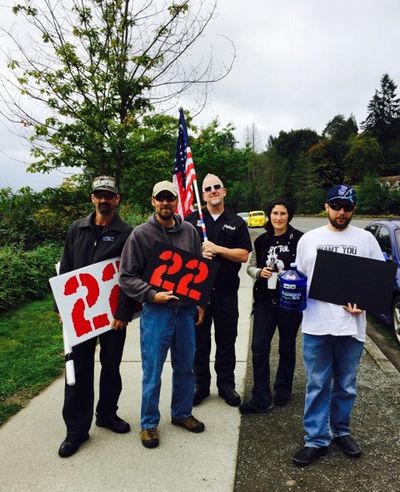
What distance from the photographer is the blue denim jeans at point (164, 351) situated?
3.17m

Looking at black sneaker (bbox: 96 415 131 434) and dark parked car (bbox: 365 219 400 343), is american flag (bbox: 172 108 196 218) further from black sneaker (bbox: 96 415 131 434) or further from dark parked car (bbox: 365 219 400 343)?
dark parked car (bbox: 365 219 400 343)

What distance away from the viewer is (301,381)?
14.2 ft

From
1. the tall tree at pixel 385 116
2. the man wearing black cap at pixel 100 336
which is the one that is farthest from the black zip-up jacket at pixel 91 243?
the tall tree at pixel 385 116

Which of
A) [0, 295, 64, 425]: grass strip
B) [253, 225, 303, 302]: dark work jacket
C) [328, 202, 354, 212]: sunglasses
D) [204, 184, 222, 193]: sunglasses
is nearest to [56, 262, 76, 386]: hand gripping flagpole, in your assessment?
[0, 295, 64, 425]: grass strip

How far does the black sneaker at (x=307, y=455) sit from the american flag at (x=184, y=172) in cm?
262

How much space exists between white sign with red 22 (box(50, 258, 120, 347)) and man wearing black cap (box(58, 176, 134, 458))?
9 cm

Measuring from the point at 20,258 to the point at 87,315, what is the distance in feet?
19.1

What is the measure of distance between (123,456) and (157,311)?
109cm

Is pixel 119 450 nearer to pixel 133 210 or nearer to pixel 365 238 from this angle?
pixel 365 238

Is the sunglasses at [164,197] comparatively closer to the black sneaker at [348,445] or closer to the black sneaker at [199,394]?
the black sneaker at [199,394]

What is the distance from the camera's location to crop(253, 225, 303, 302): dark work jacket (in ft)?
12.0

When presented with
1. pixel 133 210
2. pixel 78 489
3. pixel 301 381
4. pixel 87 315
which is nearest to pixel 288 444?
pixel 301 381

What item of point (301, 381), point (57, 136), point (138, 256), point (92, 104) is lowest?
point (301, 381)

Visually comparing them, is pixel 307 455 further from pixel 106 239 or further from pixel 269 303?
pixel 106 239
